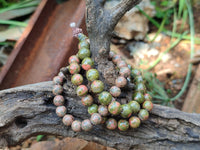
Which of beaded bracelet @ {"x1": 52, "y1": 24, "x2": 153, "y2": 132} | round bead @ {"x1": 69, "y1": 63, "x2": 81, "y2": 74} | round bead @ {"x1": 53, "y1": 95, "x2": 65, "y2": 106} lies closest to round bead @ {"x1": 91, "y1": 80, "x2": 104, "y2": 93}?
beaded bracelet @ {"x1": 52, "y1": 24, "x2": 153, "y2": 132}

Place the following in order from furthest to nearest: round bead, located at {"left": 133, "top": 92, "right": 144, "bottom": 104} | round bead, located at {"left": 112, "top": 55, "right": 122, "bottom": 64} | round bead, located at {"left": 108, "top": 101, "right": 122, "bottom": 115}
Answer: round bead, located at {"left": 112, "top": 55, "right": 122, "bottom": 64} → round bead, located at {"left": 133, "top": 92, "right": 144, "bottom": 104} → round bead, located at {"left": 108, "top": 101, "right": 122, "bottom": 115}

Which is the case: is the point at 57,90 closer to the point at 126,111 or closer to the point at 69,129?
the point at 69,129

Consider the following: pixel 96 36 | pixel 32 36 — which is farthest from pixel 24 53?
pixel 96 36

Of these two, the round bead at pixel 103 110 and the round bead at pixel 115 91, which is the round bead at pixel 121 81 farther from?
the round bead at pixel 103 110

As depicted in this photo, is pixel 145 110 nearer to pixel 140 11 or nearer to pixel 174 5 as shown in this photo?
pixel 140 11

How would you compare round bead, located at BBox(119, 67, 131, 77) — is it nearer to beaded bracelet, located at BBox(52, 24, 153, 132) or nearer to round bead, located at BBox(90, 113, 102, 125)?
beaded bracelet, located at BBox(52, 24, 153, 132)
